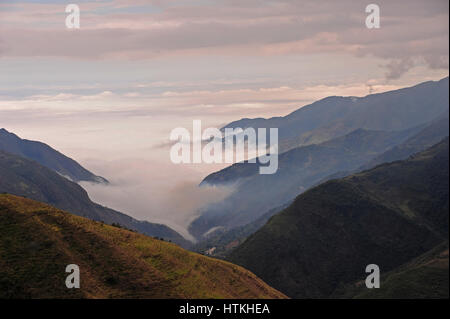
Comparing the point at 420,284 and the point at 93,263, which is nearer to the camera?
the point at 93,263

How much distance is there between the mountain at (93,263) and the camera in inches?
4943

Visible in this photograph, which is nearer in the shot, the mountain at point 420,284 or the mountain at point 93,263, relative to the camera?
the mountain at point 93,263

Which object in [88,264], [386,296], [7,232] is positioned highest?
[7,232]

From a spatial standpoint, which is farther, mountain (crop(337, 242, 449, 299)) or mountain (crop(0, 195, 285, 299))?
mountain (crop(337, 242, 449, 299))

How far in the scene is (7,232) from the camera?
14012cm

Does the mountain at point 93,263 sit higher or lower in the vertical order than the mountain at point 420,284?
higher

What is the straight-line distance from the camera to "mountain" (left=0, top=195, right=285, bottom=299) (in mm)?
125562

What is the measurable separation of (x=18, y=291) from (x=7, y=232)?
75.8 feet

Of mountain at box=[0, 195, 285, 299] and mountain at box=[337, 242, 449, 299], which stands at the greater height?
mountain at box=[0, 195, 285, 299]

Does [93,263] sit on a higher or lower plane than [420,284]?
higher

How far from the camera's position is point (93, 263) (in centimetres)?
13438
